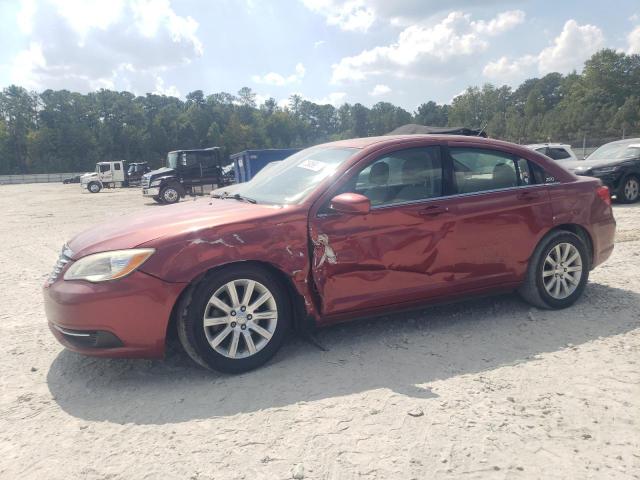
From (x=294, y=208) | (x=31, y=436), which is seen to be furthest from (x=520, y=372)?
(x=31, y=436)

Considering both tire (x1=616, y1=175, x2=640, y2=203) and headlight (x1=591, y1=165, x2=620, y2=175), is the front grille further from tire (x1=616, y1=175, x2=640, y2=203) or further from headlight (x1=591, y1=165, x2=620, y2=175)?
tire (x1=616, y1=175, x2=640, y2=203)

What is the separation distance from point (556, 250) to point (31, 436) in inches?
166

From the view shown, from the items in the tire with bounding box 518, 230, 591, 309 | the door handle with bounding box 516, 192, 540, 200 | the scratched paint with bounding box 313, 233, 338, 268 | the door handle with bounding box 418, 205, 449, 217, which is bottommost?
the tire with bounding box 518, 230, 591, 309

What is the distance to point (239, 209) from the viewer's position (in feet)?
12.3

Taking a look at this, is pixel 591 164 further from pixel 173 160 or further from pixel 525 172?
pixel 173 160

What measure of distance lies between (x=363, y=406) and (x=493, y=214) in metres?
2.09

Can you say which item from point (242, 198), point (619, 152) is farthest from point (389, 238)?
point (619, 152)

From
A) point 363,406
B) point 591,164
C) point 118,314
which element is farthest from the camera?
point 591,164

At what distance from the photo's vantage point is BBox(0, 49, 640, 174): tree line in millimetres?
76188

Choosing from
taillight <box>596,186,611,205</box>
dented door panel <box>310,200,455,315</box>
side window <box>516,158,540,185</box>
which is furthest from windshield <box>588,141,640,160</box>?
dented door panel <box>310,200,455,315</box>

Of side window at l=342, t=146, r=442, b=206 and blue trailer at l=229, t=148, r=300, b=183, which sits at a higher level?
blue trailer at l=229, t=148, r=300, b=183

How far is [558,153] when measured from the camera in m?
15.3

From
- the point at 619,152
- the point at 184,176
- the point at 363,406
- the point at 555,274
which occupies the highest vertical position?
the point at 184,176

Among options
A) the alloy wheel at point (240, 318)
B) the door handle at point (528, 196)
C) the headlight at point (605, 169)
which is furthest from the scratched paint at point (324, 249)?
the headlight at point (605, 169)
